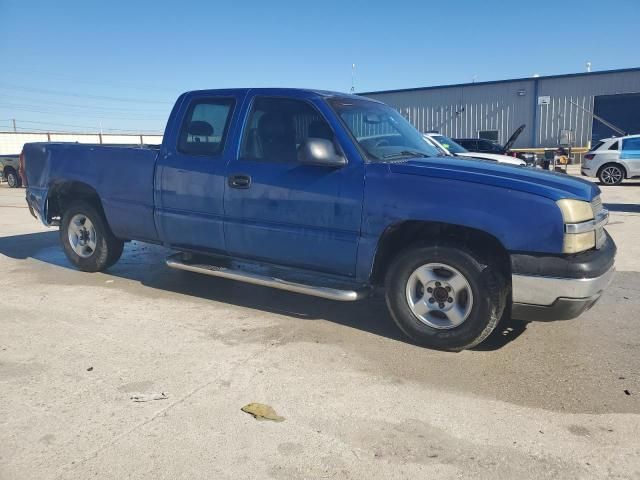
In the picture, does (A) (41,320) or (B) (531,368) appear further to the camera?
(A) (41,320)

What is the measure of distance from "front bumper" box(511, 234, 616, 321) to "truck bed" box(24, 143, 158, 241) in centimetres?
352

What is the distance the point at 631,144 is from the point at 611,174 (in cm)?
108

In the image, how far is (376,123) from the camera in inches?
190

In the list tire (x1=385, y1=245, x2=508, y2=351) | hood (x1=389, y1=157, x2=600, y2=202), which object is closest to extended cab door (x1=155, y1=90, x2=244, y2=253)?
hood (x1=389, y1=157, x2=600, y2=202)

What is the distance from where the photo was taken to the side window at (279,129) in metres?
4.55

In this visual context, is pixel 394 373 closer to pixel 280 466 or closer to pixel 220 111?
pixel 280 466

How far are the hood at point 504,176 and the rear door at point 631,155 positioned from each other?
15348 mm

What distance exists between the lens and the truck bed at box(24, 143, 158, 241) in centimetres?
546

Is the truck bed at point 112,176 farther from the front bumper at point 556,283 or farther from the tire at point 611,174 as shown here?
the tire at point 611,174

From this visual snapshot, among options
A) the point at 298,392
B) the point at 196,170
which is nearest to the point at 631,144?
the point at 196,170

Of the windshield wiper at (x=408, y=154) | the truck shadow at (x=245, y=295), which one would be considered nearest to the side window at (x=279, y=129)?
the windshield wiper at (x=408, y=154)

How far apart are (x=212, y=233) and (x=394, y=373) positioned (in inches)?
86.1

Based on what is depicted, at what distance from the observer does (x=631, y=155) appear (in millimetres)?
17328

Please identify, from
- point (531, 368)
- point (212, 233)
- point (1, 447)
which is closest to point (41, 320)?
point (212, 233)
